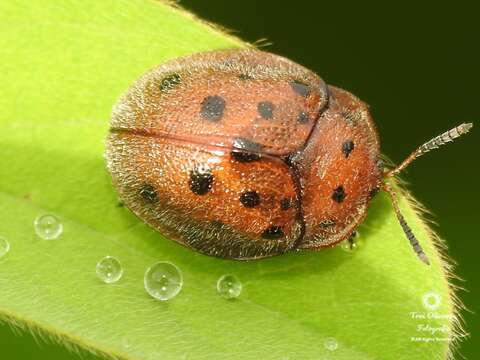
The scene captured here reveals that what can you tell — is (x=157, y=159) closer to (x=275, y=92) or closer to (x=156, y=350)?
(x=275, y=92)

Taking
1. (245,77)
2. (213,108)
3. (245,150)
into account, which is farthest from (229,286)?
(245,77)

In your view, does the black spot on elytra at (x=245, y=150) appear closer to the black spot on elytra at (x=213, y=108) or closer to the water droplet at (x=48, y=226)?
the black spot on elytra at (x=213, y=108)

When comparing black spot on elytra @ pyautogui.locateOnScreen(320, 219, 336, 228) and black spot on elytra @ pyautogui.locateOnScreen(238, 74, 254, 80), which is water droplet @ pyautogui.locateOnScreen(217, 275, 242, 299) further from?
black spot on elytra @ pyautogui.locateOnScreen(238, 74, 254, 80)

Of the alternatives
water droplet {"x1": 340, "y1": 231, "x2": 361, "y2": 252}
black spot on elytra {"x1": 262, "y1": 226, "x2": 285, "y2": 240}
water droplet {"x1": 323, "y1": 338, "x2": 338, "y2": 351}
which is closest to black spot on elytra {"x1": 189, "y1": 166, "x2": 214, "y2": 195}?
black spot on elytra {"x1": 262, "y1": 226, "x2": 285, "y2": 240}

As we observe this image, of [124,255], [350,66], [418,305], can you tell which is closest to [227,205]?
[124,255]

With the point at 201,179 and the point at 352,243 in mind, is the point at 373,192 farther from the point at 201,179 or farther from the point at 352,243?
the point at 201,179

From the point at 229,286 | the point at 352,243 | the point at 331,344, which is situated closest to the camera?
the point at 331,344

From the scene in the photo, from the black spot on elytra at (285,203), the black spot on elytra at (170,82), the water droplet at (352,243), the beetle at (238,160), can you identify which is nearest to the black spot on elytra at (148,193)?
the beetle at (238,160)
